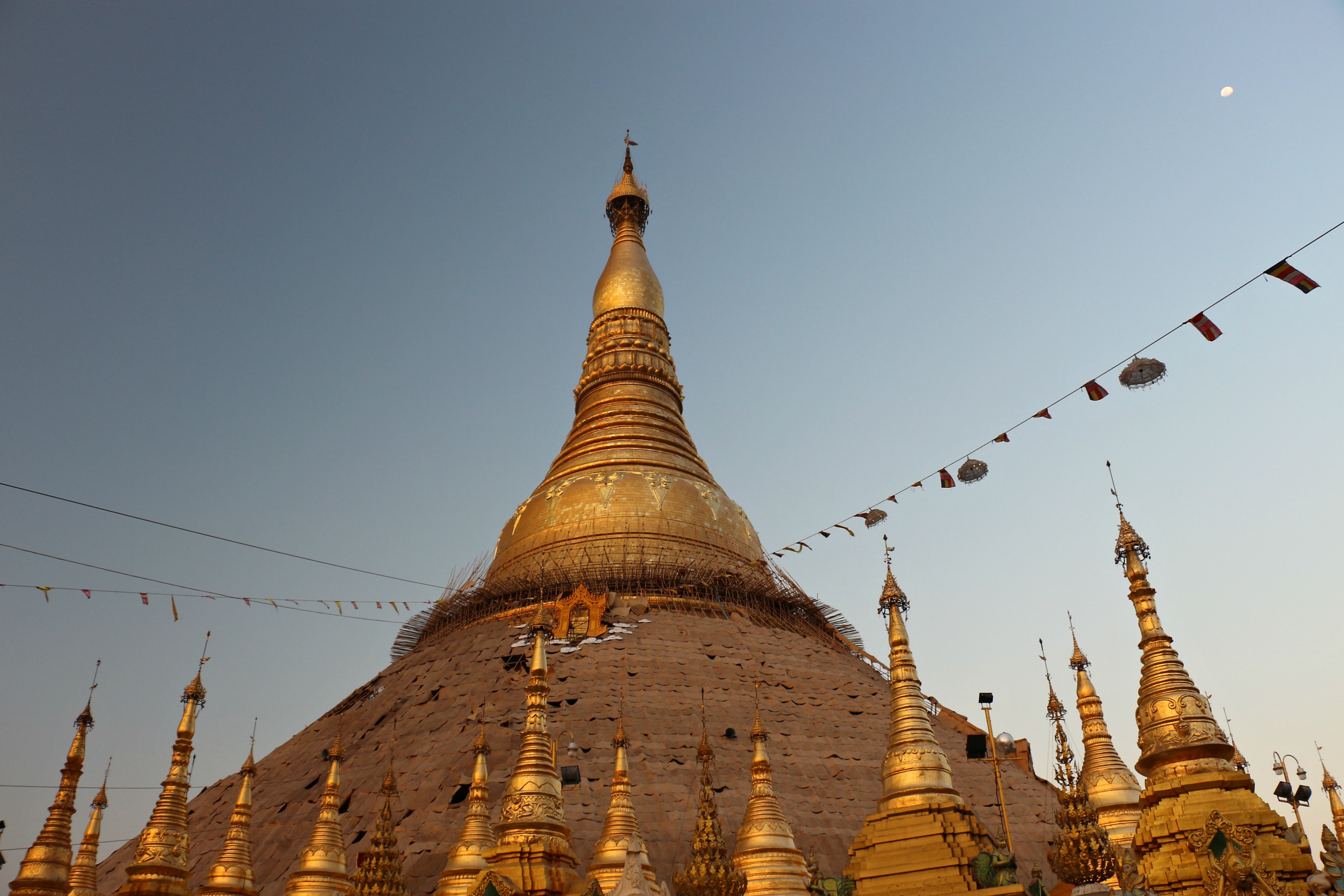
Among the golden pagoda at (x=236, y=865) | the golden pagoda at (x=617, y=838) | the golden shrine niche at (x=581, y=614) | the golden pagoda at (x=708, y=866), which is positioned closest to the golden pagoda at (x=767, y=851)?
the golden pagoda at (x=708, y=866)

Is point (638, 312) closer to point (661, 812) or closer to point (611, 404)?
point (611, 404)

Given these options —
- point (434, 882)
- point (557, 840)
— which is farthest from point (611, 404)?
point (557, 840)

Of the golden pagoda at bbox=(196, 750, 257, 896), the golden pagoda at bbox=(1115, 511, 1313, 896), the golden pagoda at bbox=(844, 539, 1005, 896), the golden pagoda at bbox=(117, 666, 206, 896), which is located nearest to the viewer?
the golden pagoda at bbox=(1115, 511, 1313, 896)

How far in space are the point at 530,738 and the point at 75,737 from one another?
9164 mm

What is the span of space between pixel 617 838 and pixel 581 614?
12.8m

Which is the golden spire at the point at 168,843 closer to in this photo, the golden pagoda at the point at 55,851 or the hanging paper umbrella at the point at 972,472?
the golden pagoda at the point at 55,851

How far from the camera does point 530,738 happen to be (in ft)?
45.7

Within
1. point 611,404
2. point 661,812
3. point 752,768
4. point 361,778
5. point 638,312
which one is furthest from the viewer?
point 638,312

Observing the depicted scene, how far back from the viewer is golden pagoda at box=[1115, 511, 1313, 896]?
37.9 ft

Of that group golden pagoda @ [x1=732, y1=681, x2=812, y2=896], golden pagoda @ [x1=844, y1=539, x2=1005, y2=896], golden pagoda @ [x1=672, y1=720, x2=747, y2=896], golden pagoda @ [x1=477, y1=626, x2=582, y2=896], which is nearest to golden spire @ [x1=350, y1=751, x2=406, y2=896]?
golden pagoda @ [x1=477, y1=626, x2=582, y2=896]

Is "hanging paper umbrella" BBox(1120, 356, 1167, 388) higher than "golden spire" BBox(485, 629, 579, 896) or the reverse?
higher

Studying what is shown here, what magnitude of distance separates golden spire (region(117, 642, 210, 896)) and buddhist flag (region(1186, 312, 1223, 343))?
53.5 feet

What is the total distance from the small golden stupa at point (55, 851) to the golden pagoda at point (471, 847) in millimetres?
5754

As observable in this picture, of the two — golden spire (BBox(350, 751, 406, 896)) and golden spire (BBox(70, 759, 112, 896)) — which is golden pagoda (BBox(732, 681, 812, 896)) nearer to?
golden spire (BBox(350, 751, 406, 896))
